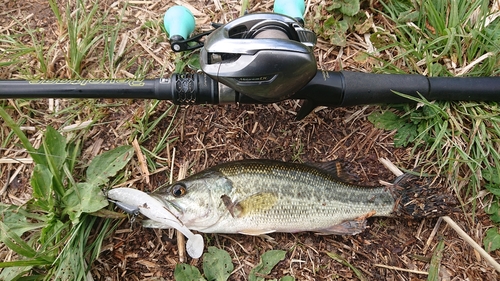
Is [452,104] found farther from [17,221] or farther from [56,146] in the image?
[17,221]

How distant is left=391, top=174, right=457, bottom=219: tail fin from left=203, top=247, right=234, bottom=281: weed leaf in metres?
1.41

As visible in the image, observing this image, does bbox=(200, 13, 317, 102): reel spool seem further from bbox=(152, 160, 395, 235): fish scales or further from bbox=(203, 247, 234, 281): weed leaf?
bbox=(203, 247, 234, 281): weed leaf

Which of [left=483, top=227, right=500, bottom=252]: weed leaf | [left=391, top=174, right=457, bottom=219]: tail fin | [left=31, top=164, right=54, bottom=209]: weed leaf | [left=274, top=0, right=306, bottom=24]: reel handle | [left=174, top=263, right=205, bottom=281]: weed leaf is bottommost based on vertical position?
[left=174, top=263, right=205, bottom=281]: weed leaf

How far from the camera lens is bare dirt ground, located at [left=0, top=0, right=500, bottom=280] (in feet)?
10.9

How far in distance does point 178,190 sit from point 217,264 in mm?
720

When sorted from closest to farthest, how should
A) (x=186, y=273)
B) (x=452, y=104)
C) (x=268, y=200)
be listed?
(x=268, y=200), (x=186, y=273), (x=452, y=104)

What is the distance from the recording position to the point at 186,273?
10.6 ft

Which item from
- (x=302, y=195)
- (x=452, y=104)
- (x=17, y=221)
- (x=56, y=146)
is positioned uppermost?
(x=452, y=104)

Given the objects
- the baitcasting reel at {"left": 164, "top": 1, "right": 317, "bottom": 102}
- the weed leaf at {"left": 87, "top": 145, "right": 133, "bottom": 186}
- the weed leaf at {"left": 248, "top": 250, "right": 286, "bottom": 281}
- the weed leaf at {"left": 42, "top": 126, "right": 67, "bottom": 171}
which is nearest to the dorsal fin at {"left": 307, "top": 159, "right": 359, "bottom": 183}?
the weed leaf at {"left": 248, "top": 250, "right": 286, "bottom": 281}

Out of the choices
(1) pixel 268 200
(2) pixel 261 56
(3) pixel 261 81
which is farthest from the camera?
(1) pixel 268 200

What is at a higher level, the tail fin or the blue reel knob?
the blue reel knob

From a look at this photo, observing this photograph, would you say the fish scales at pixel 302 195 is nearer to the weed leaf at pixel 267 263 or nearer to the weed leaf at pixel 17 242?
the weed leaf at pixel 267 263

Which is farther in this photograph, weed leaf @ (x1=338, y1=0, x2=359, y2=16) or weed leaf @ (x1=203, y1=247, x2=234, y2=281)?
weed leaf @ (x1=338, y1=0, x2=359, y2=16)

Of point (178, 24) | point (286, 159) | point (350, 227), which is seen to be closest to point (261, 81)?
point (178, 24)
